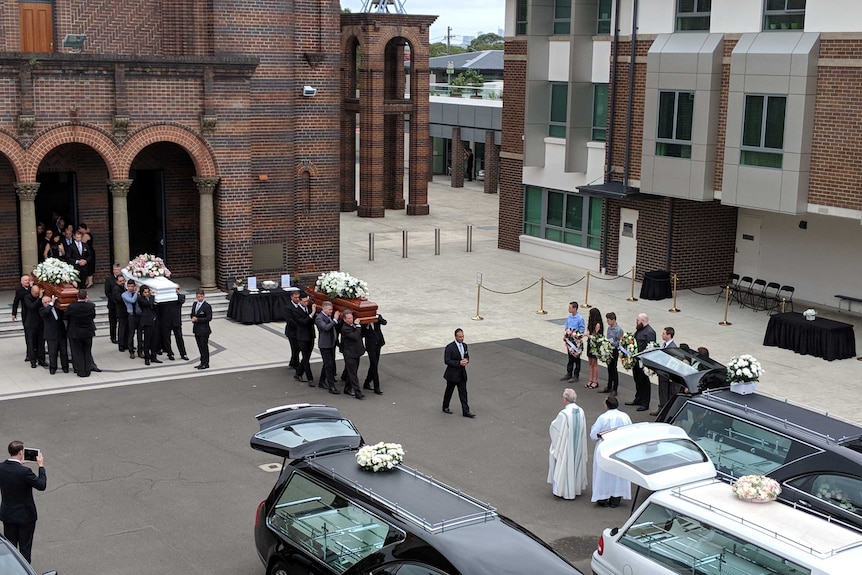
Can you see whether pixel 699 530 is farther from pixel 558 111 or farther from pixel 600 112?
pixel 558 111

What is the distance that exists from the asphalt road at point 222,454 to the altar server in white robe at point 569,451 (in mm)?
234

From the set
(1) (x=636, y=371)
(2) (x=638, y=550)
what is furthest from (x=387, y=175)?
(2) (x=638, y=550)

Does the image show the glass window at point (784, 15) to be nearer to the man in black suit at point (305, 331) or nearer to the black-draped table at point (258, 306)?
the black-draped table at point (258, 306)

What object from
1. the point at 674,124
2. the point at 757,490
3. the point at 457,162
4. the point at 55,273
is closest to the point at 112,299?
the point at 55,273

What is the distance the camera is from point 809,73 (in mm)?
24516

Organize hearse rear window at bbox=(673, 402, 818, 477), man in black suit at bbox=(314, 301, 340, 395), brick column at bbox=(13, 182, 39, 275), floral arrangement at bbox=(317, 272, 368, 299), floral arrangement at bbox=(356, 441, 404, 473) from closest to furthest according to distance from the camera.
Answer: floral arrangement at bbox=(356, 441, 404, 473)
hearse rear window at bbox=(673, 402, 818, 477)
man in black suit at bbox=(314, 301, 340, 395)
floral arrangement at bbox=(317, 272, 368, 299)
brick column at bbox=(13, 182, 39, 275)

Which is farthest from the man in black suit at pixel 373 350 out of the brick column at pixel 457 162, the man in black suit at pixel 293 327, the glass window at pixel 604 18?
the brick column at pixel 457 162

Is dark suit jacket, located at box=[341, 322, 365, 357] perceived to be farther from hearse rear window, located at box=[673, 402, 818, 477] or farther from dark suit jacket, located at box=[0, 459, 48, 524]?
dark suit jacket, located at box=[0, 459, 48, 524]

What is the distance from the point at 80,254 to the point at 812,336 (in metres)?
16.2

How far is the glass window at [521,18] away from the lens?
115 feet

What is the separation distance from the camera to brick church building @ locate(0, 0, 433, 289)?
24.3 m

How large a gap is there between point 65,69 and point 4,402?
8.54 m

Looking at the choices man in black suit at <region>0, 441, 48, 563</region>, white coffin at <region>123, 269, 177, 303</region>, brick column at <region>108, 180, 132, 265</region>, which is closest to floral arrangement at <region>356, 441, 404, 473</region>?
man in black suit at <region>0, 441, 48, 563</region>

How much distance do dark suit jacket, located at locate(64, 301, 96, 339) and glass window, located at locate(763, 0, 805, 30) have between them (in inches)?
655
